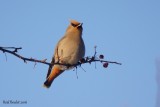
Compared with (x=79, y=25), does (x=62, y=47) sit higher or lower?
lower

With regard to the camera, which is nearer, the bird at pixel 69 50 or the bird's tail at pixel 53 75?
the bird at pixel 69 50

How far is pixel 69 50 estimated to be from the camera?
3502mm

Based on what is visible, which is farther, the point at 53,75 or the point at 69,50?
the point at 53,75

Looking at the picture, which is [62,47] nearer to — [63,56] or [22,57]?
[63,56]

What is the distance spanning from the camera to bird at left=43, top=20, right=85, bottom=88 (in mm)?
3404

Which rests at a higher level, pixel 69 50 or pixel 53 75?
pixel 69 50

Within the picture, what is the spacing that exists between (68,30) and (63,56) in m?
0.51

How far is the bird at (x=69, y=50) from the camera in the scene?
11.2 ft

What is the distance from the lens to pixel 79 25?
146 inches

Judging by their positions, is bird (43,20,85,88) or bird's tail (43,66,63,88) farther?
bird's tail (43,66,63,88)

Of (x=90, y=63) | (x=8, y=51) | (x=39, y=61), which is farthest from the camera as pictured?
(x=90, y=63)

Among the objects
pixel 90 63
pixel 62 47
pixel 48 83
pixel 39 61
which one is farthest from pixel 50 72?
pixel 39 61

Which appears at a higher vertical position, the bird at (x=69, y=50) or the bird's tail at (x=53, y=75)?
the bird at (x=69, y=50)

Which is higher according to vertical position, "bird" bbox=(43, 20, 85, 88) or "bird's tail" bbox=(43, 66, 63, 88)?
"bird" bbox=(43, 20, 85, 88)
